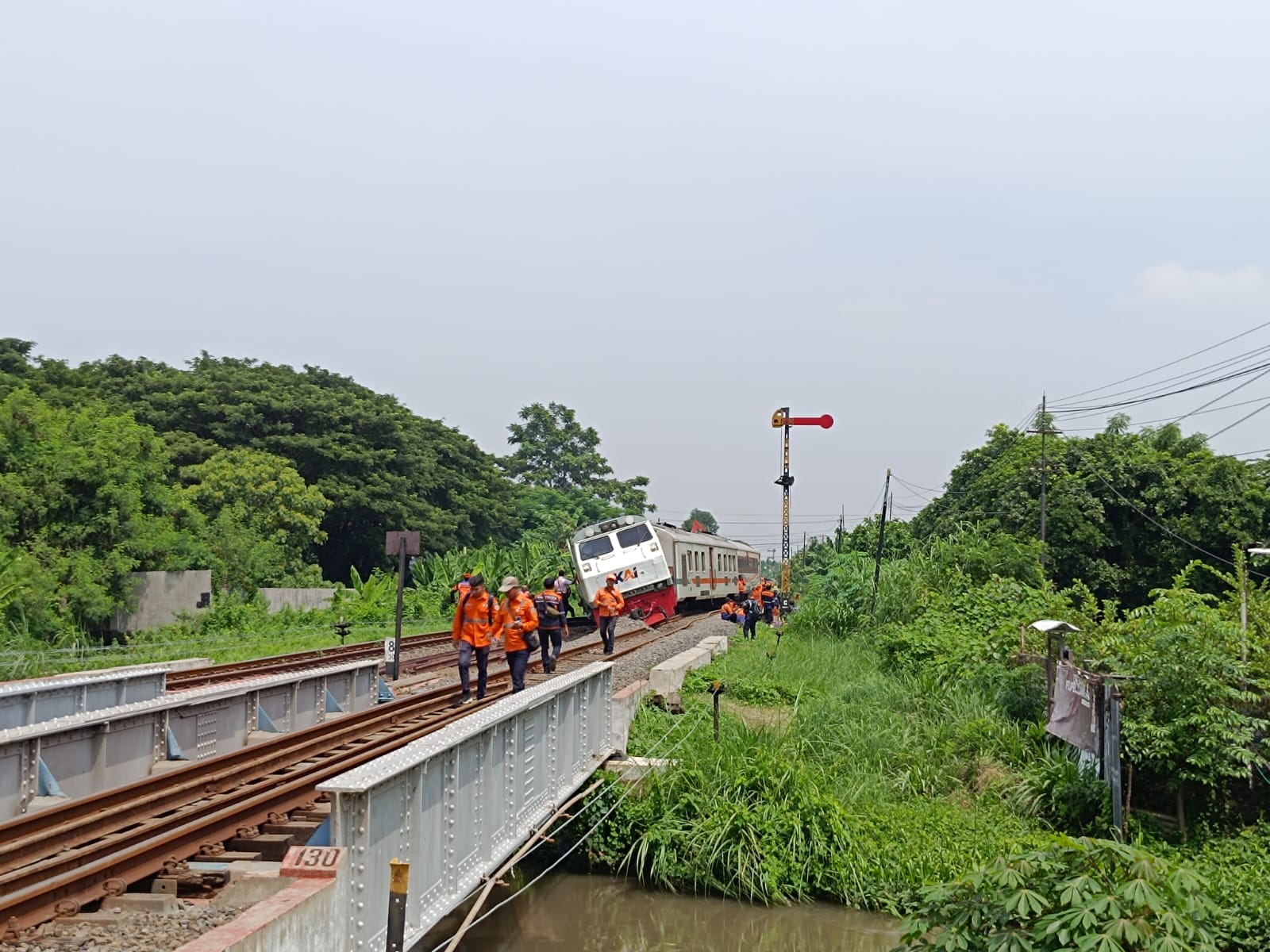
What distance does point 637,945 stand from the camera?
10406mm

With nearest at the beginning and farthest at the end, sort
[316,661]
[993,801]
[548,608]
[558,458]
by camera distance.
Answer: [993,801]
[548,608]
[316,661]
[558,458]

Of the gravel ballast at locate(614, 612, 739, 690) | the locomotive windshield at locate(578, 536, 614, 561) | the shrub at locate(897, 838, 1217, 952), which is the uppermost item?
the locomotive windshield at locate(578, 536, 614, 561)

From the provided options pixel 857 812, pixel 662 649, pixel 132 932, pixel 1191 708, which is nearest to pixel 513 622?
pixel 857 812

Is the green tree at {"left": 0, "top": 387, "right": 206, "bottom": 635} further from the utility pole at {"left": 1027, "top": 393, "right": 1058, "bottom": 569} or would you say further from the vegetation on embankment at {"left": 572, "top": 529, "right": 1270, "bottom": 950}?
the utility pole at {"left": 1027, "top": 393, "right": 1058, "bottom": 569}

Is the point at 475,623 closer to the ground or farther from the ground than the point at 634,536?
closer to the ground

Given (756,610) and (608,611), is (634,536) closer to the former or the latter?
(756,610)

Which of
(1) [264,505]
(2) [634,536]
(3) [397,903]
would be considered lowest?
(3) [397,903]

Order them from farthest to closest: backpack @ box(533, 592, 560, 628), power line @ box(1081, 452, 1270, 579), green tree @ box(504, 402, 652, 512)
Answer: green tree @ box(504, 402, 652, 512)
power line @ box(1081, 452, 1270, 579)
backpack @ box(533, 592, 560, 628)

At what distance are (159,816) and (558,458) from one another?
68.2 meters

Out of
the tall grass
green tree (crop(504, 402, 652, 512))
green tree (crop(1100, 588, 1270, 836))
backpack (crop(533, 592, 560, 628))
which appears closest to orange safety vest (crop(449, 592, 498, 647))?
the tall grass

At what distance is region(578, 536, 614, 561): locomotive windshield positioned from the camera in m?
29.1

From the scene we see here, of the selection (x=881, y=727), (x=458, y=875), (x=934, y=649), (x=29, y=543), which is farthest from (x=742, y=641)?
(x=458, y=875)

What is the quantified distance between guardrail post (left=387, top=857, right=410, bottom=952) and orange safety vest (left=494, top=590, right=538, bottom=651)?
721 centimetres

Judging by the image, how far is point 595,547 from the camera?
96.2 feet
